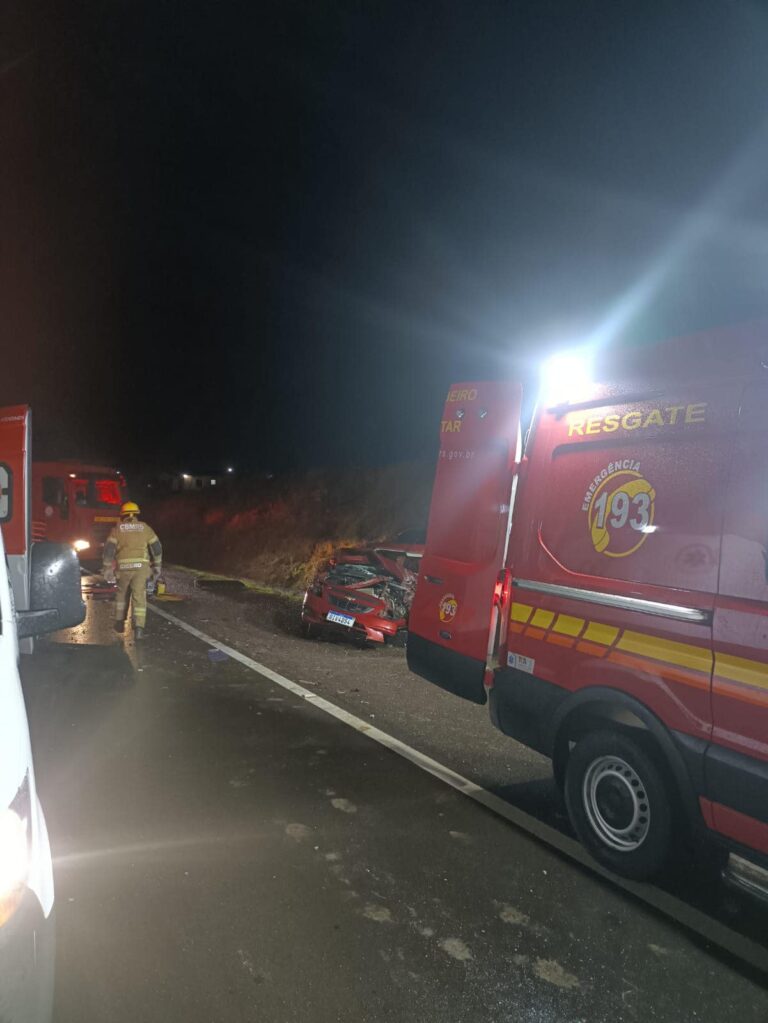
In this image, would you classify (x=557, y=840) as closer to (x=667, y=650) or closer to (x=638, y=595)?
(x=667, y=650)

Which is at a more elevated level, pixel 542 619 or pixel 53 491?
pixel 53 491

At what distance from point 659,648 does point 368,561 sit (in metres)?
6.95

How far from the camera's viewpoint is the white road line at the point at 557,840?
293cm

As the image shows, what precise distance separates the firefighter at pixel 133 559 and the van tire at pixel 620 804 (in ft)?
20.1

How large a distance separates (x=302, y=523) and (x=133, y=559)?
14.5 metres

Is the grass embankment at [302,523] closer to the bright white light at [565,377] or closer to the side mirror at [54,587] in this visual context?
the bright white light at [565,377]

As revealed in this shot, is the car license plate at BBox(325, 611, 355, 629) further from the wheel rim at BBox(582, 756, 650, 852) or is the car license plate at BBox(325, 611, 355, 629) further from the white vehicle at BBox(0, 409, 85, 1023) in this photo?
the white vehicle at BBox(0, 409, 85, 1023)

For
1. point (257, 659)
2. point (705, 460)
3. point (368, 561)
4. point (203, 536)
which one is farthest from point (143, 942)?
point (203, 536)

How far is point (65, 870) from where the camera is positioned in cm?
328

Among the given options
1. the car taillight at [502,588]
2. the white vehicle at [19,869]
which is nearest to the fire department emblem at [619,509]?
the car taillight at [502,588]

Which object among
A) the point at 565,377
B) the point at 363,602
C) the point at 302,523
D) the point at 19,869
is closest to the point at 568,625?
the point at 565,377

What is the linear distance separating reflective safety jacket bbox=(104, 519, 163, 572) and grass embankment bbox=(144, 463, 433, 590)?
7.73 m

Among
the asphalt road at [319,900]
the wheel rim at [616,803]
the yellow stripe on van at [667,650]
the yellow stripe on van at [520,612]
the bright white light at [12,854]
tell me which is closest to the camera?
the bright white light at [12,854]

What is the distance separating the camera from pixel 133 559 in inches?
329
